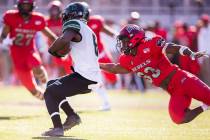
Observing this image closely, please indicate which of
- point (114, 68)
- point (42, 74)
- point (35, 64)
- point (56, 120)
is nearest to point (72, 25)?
point (114, 68)

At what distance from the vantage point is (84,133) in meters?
9.77

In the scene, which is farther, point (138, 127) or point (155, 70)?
point (138, 127)

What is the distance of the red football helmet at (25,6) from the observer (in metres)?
13.2

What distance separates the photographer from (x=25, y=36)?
44.2 feet

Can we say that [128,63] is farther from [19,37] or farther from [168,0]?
[168,0]

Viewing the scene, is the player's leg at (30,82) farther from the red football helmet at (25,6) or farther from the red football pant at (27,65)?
the red football helmet at (25,6)

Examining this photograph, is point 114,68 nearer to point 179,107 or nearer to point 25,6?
point 179,107

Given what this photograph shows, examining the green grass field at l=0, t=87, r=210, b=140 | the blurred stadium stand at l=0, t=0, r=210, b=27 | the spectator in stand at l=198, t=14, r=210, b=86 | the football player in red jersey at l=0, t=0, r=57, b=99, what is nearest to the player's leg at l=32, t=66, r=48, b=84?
the football player in red jersey at l=0, t=0, r=57, b=99

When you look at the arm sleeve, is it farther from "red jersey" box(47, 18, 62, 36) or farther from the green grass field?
"red jersey" box(47, 18, 62, 36)

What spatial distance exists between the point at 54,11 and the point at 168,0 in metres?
9.22

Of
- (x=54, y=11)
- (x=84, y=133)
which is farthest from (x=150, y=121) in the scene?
(x=54, y=11)

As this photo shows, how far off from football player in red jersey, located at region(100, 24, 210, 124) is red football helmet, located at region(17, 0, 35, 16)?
403cm

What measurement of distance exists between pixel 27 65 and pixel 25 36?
70 cm

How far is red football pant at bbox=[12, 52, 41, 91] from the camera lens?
13.6 meters
